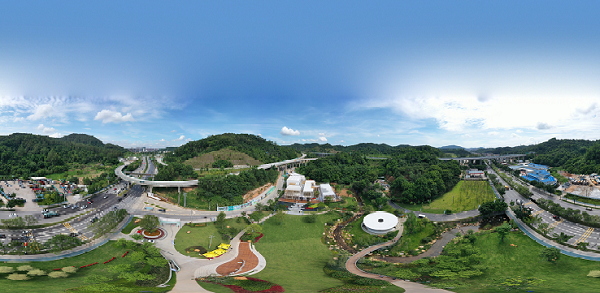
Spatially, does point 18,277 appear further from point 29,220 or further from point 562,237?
point 562,237

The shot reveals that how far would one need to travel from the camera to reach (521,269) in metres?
25.5

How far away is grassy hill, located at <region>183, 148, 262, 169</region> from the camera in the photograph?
281ft

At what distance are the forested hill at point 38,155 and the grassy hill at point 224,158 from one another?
38923 mm

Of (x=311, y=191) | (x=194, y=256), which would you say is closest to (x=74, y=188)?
(x=194, y=256)

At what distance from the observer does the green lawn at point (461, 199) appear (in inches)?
1925

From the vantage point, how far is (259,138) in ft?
458

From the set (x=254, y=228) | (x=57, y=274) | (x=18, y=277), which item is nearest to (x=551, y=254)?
(x=254, y=228)

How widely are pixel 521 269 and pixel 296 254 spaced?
25104 millimetres

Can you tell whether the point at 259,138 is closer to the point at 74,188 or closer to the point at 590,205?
the point at 74,188

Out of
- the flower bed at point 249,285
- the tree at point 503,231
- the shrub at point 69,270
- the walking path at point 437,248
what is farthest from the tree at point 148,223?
the tree at point 503,231

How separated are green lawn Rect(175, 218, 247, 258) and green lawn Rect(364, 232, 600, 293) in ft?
71.9

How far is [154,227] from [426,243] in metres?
40.2

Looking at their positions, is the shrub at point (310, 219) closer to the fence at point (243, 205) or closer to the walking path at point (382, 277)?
the walking path at point (382, 277)

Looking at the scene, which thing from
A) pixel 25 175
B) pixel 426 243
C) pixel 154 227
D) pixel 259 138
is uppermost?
pixel 259 138
